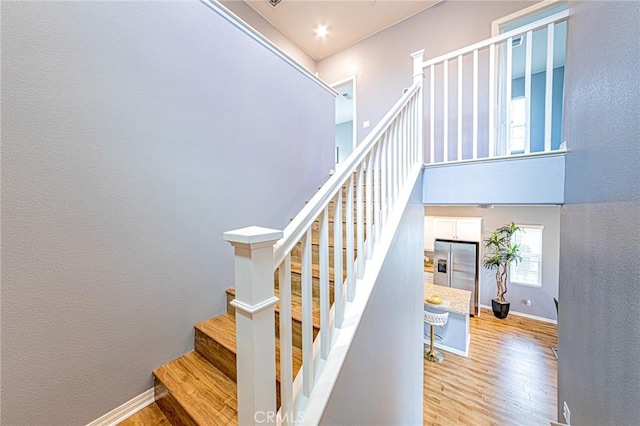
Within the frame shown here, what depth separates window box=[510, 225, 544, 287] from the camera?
548cm

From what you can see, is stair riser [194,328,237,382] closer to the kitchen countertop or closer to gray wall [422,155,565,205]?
gray wall [422,155,565,205]

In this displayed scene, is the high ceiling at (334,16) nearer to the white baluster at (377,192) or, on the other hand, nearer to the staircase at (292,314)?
the staircase at (292,314)

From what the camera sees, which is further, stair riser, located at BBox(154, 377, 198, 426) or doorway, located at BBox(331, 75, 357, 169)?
doorway, located at BBox(331, 75, 357, 169)

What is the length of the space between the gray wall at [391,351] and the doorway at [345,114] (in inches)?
71.3

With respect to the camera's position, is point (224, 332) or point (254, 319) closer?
point (254, 319)

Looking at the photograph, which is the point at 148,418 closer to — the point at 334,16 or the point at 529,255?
the point at 334,16

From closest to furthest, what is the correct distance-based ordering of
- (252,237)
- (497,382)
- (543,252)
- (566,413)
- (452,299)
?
(252,237) → (566,413) → (497,382) → (452,299) → (543,252)

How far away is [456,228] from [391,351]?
16.3 feet

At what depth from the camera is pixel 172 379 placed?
4.50ft

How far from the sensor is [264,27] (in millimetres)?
3635

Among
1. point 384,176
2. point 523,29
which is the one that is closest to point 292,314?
point 384,176

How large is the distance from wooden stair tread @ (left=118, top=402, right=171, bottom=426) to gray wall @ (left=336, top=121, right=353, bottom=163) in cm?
663

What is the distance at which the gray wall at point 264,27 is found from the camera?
3.25 meters

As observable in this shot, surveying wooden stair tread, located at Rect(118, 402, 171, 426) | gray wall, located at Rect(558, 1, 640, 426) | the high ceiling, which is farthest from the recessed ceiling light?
wooden stair tread, located at Rect(118, 402, 171, 426)
